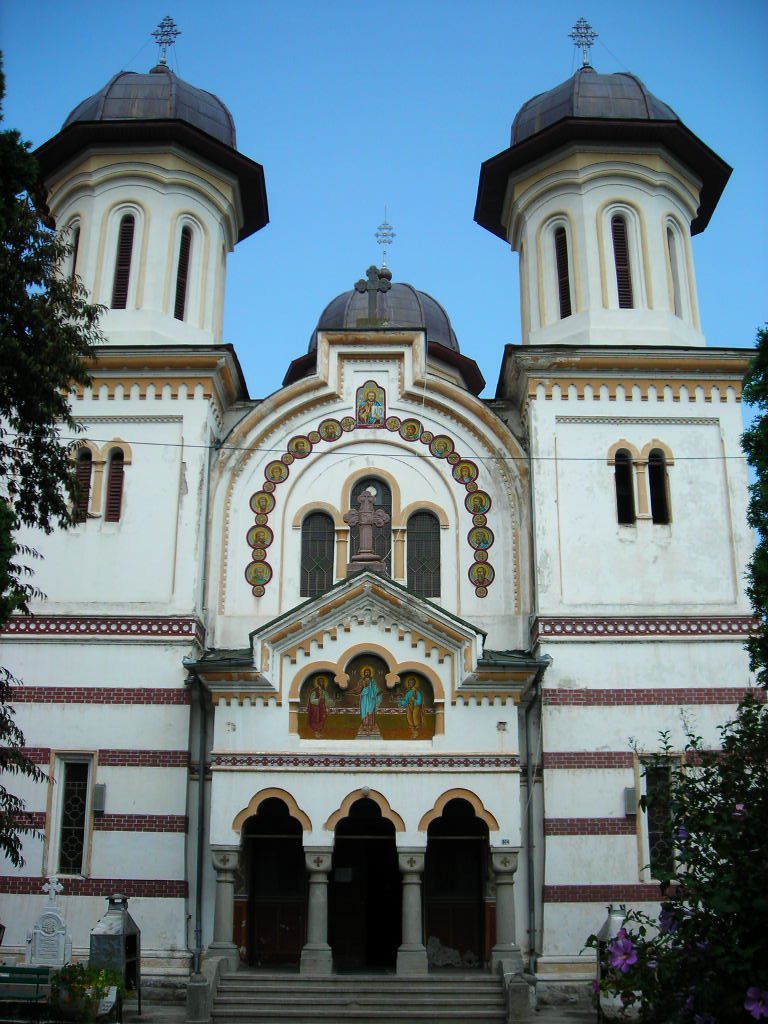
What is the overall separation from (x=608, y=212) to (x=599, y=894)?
12630 millimetres

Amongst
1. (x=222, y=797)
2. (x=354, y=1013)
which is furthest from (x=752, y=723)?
(x=222, y=797)

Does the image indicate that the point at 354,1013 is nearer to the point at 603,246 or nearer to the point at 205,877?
the point at 205,877

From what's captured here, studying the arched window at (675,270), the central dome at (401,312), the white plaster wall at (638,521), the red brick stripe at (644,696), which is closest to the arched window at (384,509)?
the white plaster wall at (638,521)

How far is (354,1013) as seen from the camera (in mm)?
16500

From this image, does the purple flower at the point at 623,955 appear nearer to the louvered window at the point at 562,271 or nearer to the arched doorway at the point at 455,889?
the arched doorway at the point at 455,889

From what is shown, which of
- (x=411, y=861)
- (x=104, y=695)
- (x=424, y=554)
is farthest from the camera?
(x=424, y=554)

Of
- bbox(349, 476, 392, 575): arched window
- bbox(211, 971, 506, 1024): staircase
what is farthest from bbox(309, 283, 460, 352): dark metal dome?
bbox(211, 971, 506, 1024): staircase

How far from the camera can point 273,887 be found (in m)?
20.0

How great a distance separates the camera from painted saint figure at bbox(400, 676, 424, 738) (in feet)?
61.0

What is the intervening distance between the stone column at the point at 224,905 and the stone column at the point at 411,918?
2.54 m

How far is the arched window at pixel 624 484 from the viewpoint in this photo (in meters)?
20.8

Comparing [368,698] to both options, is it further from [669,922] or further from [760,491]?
[669,922]

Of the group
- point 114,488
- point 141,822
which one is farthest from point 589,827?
point 114,488

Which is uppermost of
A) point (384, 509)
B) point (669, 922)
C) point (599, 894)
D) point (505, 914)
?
point (384, 509)
